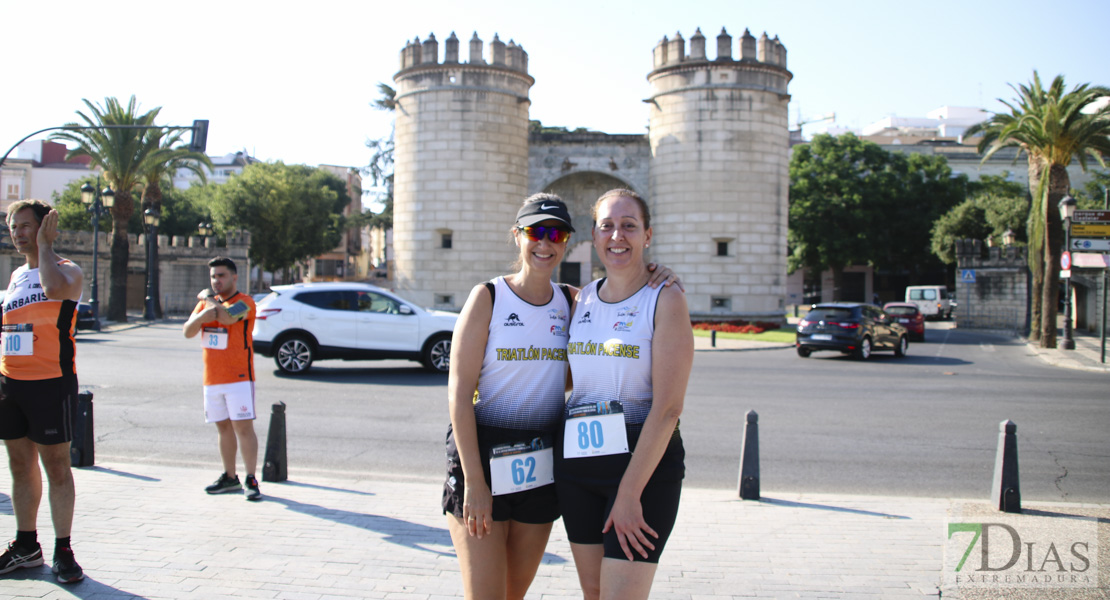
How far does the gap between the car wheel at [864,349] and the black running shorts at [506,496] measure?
1766cm

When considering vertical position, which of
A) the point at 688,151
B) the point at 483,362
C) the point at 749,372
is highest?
the point at 688,151

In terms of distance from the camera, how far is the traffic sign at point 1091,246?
1903 centimetres

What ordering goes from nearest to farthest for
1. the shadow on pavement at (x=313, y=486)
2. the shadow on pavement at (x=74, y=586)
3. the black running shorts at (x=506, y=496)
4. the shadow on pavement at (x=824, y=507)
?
the black running shorts at (x=506, y=496)
the shadow on pavement at (x=74, y=586)
the shadow on pavement at (x=824, y=507)
the shadow on pavement at (x=313, y=486)

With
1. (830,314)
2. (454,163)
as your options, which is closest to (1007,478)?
(830,314)

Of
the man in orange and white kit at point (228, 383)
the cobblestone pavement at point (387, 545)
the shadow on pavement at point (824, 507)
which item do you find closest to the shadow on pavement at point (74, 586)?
the cobblestone pavement at point (387, 545)

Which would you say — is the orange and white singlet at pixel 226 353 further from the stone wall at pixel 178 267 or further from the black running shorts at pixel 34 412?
the stone wall at pixel 178 267

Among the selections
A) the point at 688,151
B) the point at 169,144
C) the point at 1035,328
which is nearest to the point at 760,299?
the point at 688,151

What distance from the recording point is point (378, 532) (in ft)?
16.6

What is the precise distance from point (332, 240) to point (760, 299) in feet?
122

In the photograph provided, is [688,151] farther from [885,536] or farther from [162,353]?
[885,536]

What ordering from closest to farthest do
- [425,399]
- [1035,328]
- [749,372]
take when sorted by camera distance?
[425,399], [749,372], [1035,328]

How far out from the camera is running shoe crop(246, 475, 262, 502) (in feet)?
19.0

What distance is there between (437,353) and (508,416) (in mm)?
11589

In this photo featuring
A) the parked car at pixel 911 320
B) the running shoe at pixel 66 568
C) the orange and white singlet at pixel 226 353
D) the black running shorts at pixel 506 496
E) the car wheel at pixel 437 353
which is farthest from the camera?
the parked car at pixel 911 320
